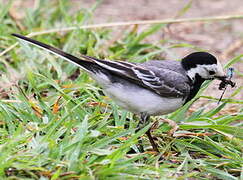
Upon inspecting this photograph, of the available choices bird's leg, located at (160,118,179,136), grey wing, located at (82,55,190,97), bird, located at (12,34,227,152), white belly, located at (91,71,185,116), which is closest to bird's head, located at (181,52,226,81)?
bird, located at (12,34,227,152)

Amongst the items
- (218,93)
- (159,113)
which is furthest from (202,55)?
(218,93)

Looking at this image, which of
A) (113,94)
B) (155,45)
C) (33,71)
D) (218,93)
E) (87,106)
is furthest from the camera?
(155,45)

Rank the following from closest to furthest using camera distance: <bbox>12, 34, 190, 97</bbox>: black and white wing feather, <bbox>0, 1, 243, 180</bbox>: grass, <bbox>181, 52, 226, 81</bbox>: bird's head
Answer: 1. <bbox>0, 1, 243, 180</bbox>: grass
2. <bbox>12, 34, 190, 97</bbox>: black and white wing feather
3. <bbox>181, 52, 226, 81</bbox>: bird's head

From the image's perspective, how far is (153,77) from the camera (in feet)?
15.7

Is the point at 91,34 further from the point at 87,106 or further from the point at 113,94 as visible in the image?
the point at 113,94

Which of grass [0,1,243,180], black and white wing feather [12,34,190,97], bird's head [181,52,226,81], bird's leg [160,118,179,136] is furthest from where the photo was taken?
bird's leg [160,118,179,136]

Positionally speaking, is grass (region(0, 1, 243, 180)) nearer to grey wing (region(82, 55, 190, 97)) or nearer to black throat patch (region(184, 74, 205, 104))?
black throat patch (region(184, 74, 205, 104))

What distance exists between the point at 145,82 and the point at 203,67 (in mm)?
530

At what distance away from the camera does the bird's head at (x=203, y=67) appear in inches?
189

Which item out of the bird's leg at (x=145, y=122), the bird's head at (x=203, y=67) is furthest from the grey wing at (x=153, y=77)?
the bird's leg at (x=145, y=122)

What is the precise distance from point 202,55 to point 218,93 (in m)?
1.58

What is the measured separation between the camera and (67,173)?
155 inches

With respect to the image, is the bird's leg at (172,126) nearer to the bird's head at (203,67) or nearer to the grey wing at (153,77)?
the grey wing at (153,77)

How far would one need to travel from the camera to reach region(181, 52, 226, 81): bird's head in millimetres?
4805
